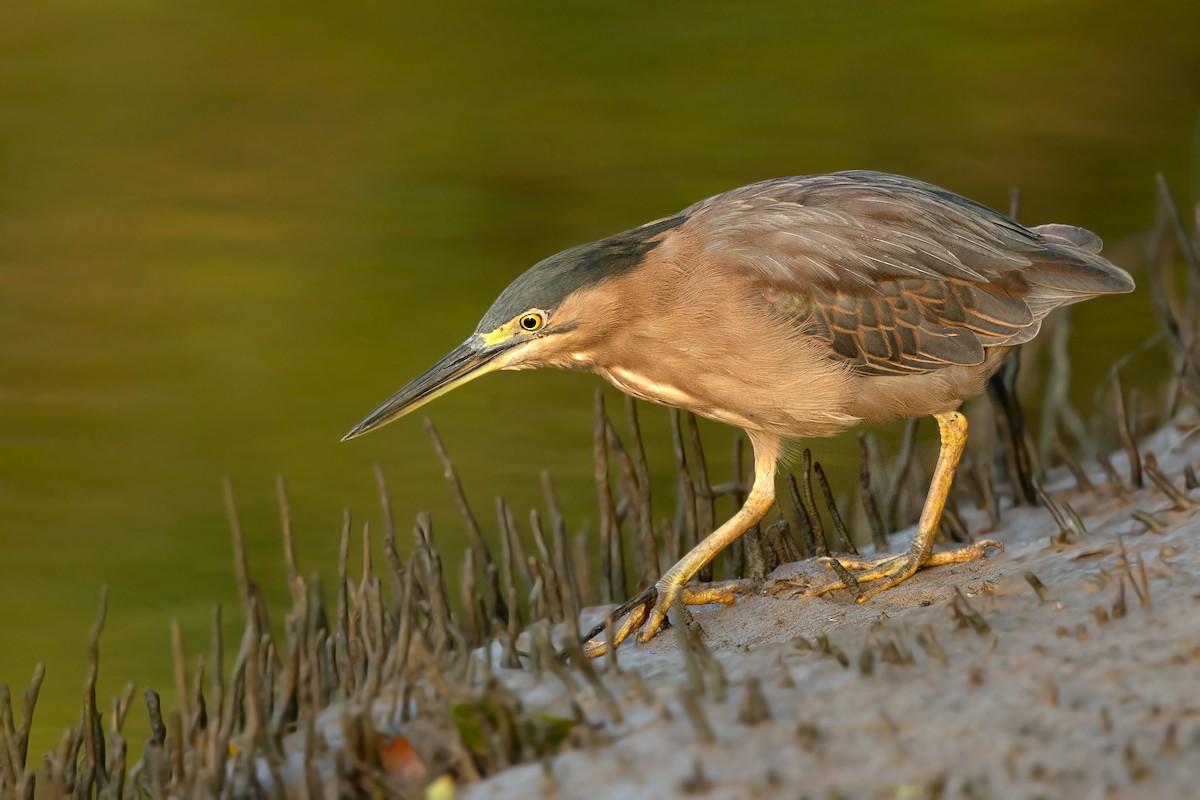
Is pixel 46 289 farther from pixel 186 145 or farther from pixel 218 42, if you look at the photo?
pixel 218 42

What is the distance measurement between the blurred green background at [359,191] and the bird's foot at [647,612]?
1.91 metres

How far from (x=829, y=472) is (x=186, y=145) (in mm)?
6281

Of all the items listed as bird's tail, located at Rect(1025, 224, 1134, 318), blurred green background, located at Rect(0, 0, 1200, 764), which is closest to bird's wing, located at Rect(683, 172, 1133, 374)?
bird's tail, located at Rect(1025, 224, 1134, 318)

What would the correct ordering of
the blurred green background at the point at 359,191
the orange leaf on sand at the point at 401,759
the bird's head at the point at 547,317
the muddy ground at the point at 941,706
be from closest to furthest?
the muddy ground at the point at 941,706 < the orange leaf on sand at the point at 401,759 < the bird's head at the point at 547,317 < the blurred green background at the point at 359,191

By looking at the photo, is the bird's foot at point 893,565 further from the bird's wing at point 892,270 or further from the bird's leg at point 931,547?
the bird's wing at point 892,270

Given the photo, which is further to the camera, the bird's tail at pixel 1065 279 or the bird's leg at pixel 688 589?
the bird's tail at pixel 1065 279

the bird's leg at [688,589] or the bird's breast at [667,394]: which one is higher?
the bird's breast at [667,394]

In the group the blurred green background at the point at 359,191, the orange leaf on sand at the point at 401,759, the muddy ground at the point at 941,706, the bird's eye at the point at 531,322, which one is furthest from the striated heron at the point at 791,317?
the blurred green background at the point at 359,191

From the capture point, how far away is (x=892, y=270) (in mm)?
3662

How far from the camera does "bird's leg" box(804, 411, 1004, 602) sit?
368cm

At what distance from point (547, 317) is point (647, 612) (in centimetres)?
78

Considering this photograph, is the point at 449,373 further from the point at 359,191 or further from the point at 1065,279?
the point at 359,191

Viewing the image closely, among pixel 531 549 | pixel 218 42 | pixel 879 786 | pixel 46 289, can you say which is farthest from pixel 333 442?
pixel 879 786

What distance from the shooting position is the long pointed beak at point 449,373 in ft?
11.9
